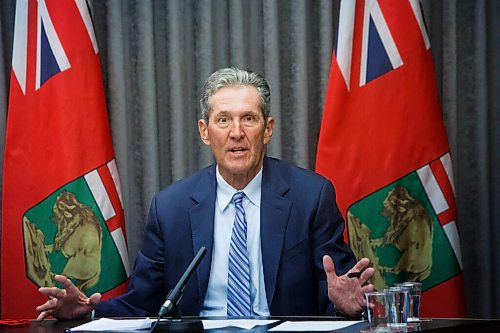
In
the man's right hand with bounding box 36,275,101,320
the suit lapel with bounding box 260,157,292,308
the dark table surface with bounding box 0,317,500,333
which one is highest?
the suit lapel with bounding box 260,157,292,308

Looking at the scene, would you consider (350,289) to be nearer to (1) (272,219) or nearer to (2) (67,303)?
(1) (272,219)

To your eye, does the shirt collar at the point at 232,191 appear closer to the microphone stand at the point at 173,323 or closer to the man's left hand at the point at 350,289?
the man's left hand at the point at 350,289

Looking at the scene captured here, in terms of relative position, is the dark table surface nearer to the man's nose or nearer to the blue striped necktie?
the blue striped necktie

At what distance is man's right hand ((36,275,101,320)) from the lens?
2852 millimetres

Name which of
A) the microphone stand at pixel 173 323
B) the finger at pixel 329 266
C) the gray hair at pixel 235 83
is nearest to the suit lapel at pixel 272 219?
the gray hair at pixel 235 83

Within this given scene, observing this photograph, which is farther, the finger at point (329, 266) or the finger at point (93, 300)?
the finger at point (93, 300)

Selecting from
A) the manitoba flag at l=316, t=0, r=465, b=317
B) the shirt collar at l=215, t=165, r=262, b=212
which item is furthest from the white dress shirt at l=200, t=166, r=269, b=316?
the manitoba flag at l=316, t=0, r=465, b=317

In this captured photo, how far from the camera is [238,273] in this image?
10.2 feet

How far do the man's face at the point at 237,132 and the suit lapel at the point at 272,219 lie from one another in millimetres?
74

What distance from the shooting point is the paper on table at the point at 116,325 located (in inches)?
96.6

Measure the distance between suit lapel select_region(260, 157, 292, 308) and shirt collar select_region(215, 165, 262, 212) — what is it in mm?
32

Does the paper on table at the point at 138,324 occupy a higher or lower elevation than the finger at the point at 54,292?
lower

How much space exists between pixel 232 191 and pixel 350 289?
0.78 m

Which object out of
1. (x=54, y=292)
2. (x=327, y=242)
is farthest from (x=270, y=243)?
(x=54, y=292)
